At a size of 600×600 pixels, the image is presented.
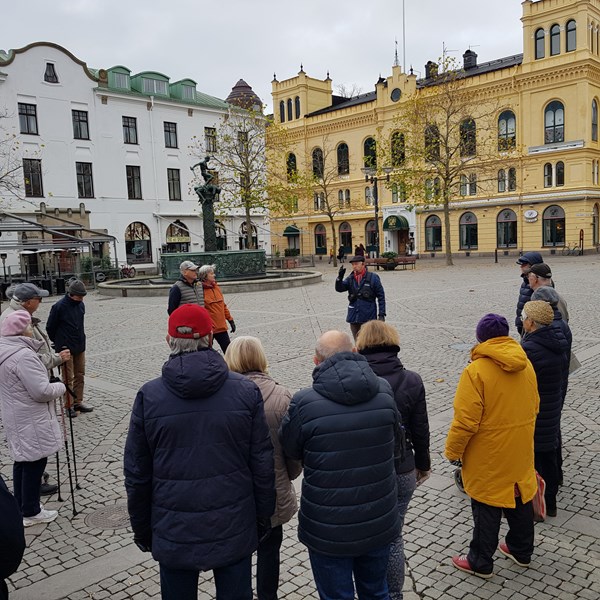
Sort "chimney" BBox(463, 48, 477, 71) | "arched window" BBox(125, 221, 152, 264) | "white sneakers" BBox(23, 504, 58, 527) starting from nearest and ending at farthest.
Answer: "white sneakers" BBox(23, 504, 58, 527) < "arched window" BBox(125, 221, 152, 264) < "chimney" BBox(463, 48, 477, 71)

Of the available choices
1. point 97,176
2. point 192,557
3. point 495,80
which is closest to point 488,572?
point 192,557

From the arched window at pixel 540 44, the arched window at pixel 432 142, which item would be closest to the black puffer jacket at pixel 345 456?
the arched window at pixel 432 142

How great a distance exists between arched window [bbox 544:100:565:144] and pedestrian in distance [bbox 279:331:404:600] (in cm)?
4450

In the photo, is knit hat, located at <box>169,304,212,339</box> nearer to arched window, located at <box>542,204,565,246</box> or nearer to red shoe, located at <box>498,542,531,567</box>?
red shoe, located at <box>498,542,531,567</box>

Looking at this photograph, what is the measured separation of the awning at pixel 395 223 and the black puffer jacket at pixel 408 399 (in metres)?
48.6

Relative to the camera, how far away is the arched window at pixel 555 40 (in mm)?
41188

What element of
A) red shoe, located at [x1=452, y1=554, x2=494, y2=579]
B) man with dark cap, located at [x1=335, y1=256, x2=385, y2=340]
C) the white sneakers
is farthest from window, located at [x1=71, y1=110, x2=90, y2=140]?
red shoe, located at [x1=452, y1=554, x2=494, y2=579]

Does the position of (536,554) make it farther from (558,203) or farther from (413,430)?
(558,203)

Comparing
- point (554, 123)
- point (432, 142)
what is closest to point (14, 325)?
point (432, 142)

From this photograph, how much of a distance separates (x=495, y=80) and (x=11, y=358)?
151 feet

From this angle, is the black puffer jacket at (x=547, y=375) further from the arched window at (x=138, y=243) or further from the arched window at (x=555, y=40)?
the arched window at (x=555, y=40)

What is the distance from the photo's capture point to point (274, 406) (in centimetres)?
326

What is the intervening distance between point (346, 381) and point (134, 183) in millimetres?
43771

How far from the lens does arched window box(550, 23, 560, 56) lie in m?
41.2
